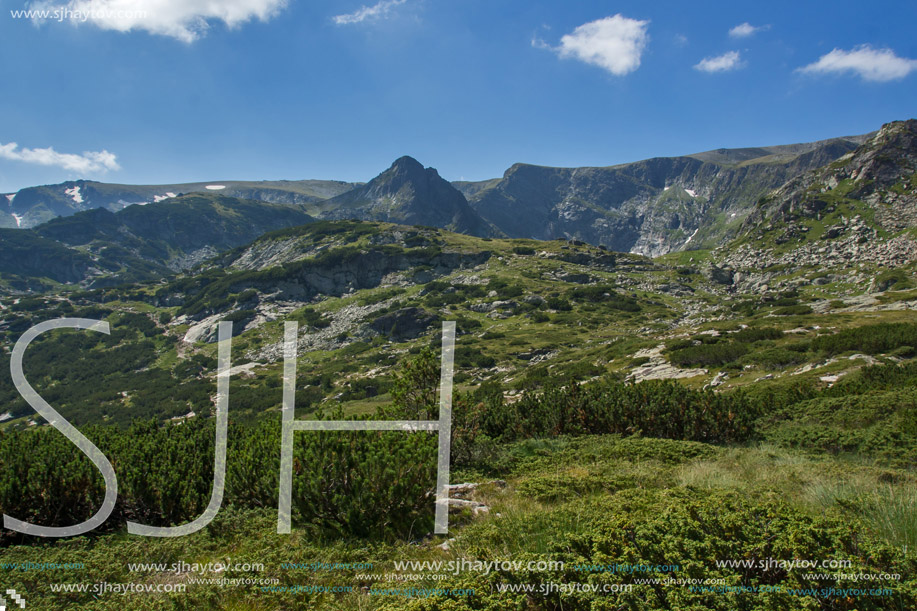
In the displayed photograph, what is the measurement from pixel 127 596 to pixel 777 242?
6561 inches

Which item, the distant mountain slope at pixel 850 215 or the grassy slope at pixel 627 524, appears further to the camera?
the distant mountain slope at pixel 850 215

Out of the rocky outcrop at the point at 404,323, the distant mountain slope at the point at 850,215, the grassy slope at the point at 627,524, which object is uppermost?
the distant mountain slope at the point at 850,215

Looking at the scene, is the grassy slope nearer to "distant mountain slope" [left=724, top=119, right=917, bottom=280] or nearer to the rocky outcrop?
the rocky outcrop

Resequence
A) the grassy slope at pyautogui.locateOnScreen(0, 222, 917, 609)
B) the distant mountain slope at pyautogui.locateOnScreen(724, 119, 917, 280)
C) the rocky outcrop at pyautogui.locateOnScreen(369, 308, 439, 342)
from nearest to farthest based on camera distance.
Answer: the grassy slope at pyautogui.locateOnScreen(0, 222, 917, 609)
the rocky outcrop at pyautogui.locateOnScreen(369, 308, 439, 342)
the distant mountain slope at pyautogui.locateOnScreen(724, 119, 917, 280)

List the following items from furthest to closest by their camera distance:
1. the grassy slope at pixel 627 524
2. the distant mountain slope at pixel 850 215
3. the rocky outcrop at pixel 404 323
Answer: the distant mountain slope at pixel 850 215 < the rocky outcrop at pixel 404 323 < the grassy slope at pixel 627 524

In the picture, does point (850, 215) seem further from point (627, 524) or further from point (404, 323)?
point (627, 524)

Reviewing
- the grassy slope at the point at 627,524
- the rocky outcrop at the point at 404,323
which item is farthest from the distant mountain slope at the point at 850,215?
the grassy slope at the point at 627,524

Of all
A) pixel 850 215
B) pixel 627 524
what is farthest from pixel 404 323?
pixel 850 215

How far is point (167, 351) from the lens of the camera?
125 m

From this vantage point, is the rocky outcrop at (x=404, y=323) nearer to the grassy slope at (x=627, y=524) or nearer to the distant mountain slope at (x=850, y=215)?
the grassy slope at (x=627, y=524)

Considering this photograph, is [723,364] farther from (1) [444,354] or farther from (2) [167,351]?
(2) [167,351]

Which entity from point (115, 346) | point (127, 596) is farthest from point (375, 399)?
point (115, 346)

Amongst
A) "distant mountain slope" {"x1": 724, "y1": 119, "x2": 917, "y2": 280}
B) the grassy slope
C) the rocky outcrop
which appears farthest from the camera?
"distant mountain slope" {"x1": 724, "y1": 119, "x2": 917, "y2": 280}

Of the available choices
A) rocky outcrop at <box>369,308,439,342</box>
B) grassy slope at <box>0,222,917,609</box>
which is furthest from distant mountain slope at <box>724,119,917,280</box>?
grassy slope at <box>0,222,917,609</box>
